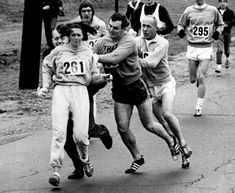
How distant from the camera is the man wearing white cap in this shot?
8273mm

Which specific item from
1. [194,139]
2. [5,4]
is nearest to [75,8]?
[5,4]

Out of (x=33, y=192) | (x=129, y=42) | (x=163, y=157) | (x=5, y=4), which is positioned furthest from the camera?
(x=5, y=4)

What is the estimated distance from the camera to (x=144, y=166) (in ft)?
27.5

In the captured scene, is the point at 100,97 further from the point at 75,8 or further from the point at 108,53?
the point at 75,8

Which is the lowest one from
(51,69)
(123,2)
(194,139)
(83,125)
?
(123,2)

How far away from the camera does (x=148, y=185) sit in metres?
7.52

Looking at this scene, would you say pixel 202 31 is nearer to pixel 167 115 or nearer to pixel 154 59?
pixel 154 59

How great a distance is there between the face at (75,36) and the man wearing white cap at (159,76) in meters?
0.87

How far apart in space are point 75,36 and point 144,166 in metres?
1.78

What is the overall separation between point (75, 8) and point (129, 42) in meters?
20.6

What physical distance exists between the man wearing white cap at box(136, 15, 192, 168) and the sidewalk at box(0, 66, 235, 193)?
37 centimetres

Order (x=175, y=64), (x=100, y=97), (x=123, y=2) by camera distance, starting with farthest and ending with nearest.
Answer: (x=123, y=2) → (x=175, y=64) → (x=100, y=97)

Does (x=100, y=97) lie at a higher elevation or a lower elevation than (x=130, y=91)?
lower

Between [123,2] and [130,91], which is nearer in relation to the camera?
[130,91]
